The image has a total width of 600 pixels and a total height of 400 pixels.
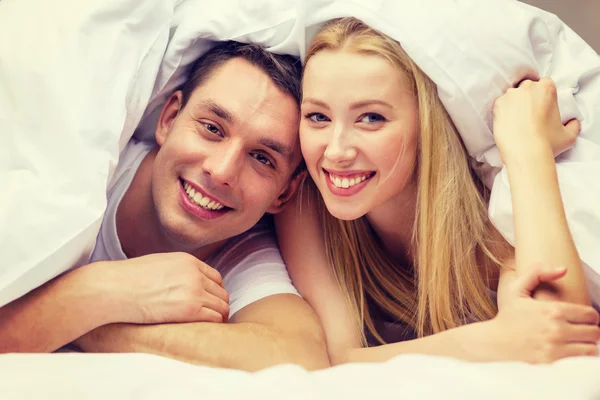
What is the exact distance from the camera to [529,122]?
1.03 metres

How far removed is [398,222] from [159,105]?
505 mm

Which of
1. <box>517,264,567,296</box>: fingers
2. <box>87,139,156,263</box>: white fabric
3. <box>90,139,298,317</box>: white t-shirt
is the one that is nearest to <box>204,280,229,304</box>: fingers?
<box>90,139,298,317</box>: white t-shirt

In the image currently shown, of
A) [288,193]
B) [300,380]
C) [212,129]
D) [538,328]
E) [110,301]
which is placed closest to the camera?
[300,380]

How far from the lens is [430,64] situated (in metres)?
1.06

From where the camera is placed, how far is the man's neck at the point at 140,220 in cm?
126

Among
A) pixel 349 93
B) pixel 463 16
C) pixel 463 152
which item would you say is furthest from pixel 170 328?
pixel 463 16

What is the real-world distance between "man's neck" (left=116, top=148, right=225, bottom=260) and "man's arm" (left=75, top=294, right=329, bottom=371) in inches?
11.1

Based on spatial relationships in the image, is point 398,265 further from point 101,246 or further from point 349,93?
point 101,246

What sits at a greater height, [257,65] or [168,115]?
[257,65]

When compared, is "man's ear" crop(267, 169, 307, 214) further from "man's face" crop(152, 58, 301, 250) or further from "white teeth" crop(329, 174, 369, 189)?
"white teeth" crop(329, 174, 369, 189)

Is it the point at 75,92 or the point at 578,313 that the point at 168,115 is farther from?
the point at 578,313

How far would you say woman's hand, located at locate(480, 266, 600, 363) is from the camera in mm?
875

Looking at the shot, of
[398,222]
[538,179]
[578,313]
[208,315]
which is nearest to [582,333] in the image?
[578,313]

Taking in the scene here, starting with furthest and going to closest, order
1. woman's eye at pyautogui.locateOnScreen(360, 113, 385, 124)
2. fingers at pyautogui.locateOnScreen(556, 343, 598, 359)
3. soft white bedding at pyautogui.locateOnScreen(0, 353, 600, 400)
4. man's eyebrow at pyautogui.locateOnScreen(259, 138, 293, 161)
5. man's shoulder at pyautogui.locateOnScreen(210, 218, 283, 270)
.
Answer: man's shoulder at pyautogui.locateOnScreen(210, 218, 283, 270) → man's eyebrow at pyautogui.locateOnScreen(259, 138, 293, 161) → woman's eye at pyautogui.locateOnScreen(360, 113, 385, 124) → fingers at pyautogui.locateOnScreen(556, 343, 598, 359) → soft white bedding at pyautogui.locateOnScreen(0, 353, 600, 400)
